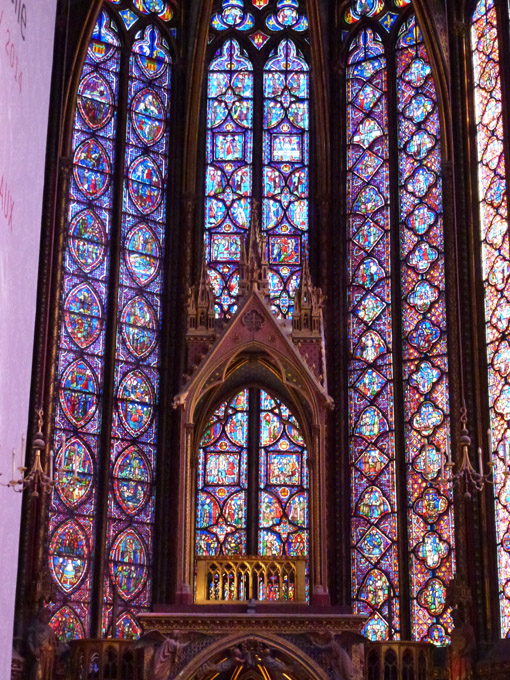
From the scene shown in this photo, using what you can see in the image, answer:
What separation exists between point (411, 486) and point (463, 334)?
6.78ft

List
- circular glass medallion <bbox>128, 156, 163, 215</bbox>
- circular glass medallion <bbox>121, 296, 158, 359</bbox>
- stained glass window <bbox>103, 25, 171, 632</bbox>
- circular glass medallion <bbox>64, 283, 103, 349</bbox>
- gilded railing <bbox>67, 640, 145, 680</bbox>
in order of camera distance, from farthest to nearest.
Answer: circular glass medallion <bbox>128, 156, 163, 215</bbox>, circular glass medallion <bbox>121, 296, 158, 359</bbox>, circular glass medallion <bbox>64, 283, 103, 349</bbox>, stained glass window <bbox>103, 25, 171, 632</bbox>, gilded railing <bbox>67, 640, 145, 680</bbox>

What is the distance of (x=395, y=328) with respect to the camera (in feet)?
53.8

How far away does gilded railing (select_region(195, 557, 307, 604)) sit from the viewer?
12.8 m

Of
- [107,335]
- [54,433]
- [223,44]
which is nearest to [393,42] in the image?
[223,44]

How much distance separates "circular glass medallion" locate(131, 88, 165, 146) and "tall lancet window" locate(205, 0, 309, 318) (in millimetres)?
726

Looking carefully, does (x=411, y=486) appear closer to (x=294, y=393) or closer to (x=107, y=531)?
(x=294, y=393)

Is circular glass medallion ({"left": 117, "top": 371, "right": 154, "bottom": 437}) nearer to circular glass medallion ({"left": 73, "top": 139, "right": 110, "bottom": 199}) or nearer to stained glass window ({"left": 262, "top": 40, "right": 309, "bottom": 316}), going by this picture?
stained glass window ({"left": 262, "top": 40, "right": 309, "bottom": 316})

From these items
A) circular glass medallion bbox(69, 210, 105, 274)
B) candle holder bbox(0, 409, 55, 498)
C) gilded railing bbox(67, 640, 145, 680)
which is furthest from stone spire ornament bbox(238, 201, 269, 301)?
gilded railing bbox(67, 640, 145, 680)

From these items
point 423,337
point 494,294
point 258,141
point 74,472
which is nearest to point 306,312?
point 494,294

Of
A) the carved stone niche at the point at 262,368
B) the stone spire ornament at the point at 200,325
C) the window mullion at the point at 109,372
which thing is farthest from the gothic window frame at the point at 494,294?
the window mullion at the point at 109,372

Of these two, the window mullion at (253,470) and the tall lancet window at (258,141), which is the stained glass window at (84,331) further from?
the window mullion at (253,470)

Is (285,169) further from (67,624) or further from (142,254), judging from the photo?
(67,624)

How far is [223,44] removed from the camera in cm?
1845

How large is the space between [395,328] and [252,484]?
2.81m
